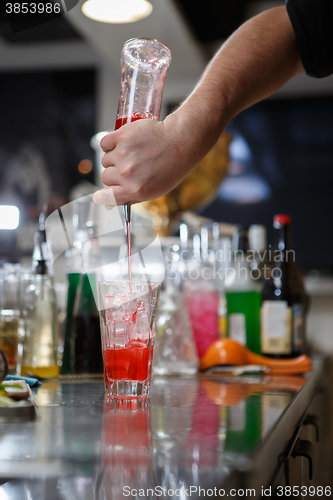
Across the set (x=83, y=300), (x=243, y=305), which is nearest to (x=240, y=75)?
(x=83, y=300)

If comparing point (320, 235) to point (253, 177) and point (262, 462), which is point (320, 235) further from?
point (262, 462)

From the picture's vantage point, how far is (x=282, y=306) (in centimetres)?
111

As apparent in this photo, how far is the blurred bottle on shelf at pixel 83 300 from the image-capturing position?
0.85 metres

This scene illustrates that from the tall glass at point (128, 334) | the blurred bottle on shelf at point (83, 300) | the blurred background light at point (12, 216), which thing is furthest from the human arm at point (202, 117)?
the blurred background light at point (12, 216)

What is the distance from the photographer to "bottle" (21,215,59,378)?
86 centimetres

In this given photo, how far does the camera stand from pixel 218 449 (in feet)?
1.23

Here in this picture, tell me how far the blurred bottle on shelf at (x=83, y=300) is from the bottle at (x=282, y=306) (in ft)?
1.31

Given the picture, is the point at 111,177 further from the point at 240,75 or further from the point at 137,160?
the point at 240,75

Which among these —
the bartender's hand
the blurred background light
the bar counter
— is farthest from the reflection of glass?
the blurred background light

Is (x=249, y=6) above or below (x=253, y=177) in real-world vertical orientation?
above

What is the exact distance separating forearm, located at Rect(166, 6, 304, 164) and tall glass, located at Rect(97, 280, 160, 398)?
8.9 inches

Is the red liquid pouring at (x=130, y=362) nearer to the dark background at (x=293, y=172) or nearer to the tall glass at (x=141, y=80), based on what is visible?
the tall glass at (x=141, y=80)

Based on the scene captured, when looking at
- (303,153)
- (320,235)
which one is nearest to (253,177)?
(303,153)

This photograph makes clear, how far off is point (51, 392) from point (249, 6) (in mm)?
2776
